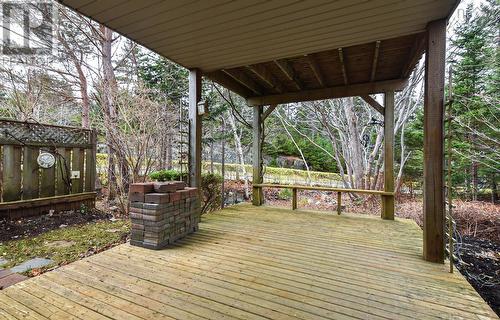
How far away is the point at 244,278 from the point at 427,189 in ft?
7.24

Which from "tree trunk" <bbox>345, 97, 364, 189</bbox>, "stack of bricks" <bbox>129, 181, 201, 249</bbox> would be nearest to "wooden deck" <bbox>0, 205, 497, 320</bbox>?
"stack of bricks" <bbox>129, 181, 201, 249</bbox>

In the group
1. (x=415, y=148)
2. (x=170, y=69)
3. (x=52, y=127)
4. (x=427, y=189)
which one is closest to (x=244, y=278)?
(x=427, y=189)

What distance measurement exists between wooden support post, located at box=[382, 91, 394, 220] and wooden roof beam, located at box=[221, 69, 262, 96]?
2673 millimetres

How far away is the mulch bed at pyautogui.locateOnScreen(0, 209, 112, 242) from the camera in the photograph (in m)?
3.52

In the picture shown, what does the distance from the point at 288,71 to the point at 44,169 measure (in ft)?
15.6

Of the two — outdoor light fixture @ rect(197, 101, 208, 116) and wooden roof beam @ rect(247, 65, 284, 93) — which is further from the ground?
wooden roof beam @ rect(247, 65, 284, 93)

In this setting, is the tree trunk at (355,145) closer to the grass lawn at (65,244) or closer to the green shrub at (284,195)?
the green shrub at (284,195)

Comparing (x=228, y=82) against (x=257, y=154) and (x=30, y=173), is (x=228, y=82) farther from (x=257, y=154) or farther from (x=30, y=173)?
(x=30, y=173)

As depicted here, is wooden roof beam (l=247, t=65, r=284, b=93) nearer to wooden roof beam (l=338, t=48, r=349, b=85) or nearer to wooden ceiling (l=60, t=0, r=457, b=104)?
wooden ceiling (l=60, t=0, r=457, b=104)

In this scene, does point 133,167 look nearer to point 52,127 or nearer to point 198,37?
point 52,127

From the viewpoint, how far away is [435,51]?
2.60 meters

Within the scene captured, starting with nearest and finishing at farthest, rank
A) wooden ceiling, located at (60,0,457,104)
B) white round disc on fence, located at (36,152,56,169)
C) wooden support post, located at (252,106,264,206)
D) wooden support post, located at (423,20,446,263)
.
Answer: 1. wooden ceiling, located at (60,0,457,104)
2. wooden support post, located at (423,20,446,263)
3. white round disc on fence, located at (36,152,56,169)
4. wooden support post, located at (252,106,264,206)

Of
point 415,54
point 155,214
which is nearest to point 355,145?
point 415,54

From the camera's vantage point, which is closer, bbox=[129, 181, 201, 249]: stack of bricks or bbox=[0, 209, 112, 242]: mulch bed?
bbox=[129, 181, 201, 249]: stack of bricks
